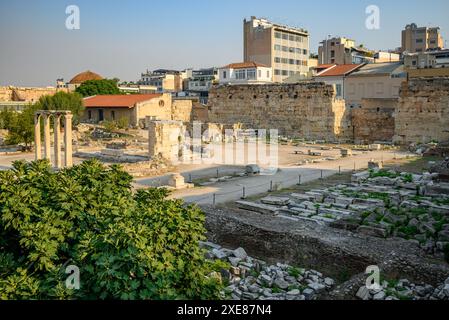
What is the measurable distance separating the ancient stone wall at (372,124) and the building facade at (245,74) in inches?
660

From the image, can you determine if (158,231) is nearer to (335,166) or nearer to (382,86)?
(335,166)

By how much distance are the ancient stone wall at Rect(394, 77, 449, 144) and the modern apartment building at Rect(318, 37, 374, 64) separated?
3370cm

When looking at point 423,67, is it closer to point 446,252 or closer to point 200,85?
point 446,252

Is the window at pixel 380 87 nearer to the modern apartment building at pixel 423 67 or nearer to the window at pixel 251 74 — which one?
the modern apartment building at pixel 423 67

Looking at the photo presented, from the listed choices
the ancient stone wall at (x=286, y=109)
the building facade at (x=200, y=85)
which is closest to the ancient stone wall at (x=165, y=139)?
the ancient stone wall at (x=286, y=109)

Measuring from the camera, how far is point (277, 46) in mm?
65000

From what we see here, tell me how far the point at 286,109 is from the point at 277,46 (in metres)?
28.2

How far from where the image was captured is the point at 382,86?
41.7 m

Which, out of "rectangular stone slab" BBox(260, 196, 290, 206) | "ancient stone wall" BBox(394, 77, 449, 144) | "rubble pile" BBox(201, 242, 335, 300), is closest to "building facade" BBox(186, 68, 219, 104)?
"ancient stone wall" BBox(394, 77, 449, 144)

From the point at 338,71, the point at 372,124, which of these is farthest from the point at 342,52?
the point at 372,124

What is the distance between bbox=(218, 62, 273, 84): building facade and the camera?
2012 inches

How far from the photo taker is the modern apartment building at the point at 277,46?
64.7m

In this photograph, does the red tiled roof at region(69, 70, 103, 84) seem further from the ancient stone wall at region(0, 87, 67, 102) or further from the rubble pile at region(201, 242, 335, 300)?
the rubble pile at region(201, 242, 335, 300)
